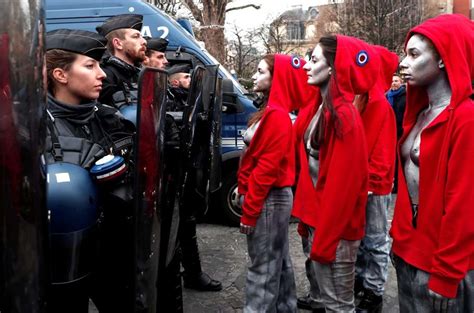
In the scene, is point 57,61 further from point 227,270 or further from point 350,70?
point 227,270

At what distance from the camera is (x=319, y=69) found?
8.19 feet

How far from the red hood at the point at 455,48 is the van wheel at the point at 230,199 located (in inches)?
162

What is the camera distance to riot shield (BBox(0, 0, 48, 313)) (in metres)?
0.91

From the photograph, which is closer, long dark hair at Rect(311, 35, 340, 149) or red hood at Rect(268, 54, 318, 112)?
long dark hair at Rect(311, 35, 340, 149)

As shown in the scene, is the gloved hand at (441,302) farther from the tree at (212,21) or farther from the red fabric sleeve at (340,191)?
the tree at (212,21)

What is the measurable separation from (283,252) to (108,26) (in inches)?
87.5

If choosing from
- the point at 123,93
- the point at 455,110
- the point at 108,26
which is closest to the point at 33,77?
the point at 455,110

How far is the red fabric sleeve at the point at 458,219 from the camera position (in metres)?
1.66

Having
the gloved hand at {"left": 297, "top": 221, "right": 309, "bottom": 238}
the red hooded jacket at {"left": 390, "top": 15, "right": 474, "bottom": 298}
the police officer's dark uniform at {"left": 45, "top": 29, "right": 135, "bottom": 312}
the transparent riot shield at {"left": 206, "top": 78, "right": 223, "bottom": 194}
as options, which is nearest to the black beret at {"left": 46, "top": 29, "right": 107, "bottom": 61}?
the police officer's dark uniform at {"left": 45, "top": 29, "right": 135, "bottom": 312}

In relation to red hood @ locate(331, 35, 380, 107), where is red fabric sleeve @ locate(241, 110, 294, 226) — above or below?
below

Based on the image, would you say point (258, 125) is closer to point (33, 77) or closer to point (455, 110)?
point (455, 110)

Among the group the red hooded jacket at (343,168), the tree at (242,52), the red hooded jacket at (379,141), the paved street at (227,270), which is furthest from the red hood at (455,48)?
the tree at (242,52)

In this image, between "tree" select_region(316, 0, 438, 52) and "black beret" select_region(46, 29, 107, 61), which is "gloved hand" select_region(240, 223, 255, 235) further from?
"tree" select_region(316, 0, 438, 52)

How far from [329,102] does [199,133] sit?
2.33 ft
